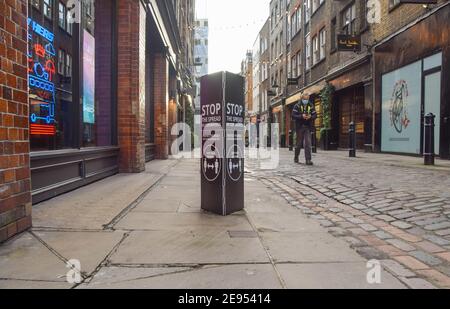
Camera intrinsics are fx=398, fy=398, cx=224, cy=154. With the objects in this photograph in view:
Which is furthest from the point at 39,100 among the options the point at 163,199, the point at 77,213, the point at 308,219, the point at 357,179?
the point at 357,179

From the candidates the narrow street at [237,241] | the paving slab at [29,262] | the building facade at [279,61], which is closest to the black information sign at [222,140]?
the narrow street at [237,241]

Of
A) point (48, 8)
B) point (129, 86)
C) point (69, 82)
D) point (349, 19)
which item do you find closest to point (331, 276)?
point (69, 82)

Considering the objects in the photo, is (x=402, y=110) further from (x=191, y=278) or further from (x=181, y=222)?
(x=191, y=278)

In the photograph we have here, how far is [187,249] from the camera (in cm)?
308

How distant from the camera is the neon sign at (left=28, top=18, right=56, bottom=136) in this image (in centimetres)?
467

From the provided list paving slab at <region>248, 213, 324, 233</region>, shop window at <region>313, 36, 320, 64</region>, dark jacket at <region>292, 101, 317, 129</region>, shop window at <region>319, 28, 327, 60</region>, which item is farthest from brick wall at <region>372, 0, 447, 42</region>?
paving slab at <region>248, 213, 324, 233</region>

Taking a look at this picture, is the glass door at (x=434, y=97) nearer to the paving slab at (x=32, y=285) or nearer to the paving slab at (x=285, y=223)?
the paving slab at (x=285, y=223)

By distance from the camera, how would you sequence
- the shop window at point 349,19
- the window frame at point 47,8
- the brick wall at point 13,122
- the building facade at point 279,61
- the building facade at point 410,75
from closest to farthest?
the brick wall at point 13,122 < the window frame at point 47,8 < the building facade at point 410,75 < the shop window at point 349,19 < the building facade at point 279,61

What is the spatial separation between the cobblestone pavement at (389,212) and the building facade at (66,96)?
2862 millimetres

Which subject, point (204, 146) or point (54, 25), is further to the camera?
point (54, 25)

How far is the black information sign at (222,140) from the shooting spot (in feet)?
14.2

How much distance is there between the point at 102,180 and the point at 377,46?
11967 mm

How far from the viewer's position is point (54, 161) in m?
4.94

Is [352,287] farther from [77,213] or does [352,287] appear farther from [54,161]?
[54,161]
